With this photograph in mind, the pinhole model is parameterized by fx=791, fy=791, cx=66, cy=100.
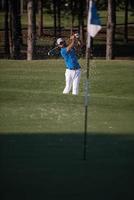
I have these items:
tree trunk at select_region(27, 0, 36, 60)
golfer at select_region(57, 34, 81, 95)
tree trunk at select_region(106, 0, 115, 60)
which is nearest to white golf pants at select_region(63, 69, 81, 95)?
golfer at select_region(57, 34, 81, 95)

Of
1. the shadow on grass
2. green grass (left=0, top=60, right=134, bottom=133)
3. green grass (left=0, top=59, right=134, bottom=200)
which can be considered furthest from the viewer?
green grass (left=0, top=60, right=134, bottom=133)

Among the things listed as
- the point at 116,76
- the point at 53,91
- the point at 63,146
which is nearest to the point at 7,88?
the point at 53,91

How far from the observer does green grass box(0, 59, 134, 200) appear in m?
10.7

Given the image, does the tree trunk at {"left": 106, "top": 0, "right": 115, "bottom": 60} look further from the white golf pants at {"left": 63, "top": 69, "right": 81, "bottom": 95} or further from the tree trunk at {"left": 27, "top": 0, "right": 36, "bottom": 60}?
the white golf pants at {"left": 63, "top": 69, "right": 81, "bottom": 95}

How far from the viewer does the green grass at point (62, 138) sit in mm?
10719

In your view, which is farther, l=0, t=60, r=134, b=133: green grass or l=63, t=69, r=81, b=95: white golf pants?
l=63, t=69, r=81, b=95: white golf pants

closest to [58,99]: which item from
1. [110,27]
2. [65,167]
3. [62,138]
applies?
[62,138]

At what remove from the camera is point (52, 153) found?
1391cm

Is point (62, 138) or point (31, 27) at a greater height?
point (62, 138)

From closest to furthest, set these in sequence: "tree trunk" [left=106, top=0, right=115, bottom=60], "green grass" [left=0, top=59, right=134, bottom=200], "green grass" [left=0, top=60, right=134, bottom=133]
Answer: "green grass" [left=0, top=59, right=134, bottom=200], "green grass" [left=0, top=60, right=134, bottom=133], "tree trunk" [left=106, top=0, right=115, bottom=60]

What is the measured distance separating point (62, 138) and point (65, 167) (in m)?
3.75

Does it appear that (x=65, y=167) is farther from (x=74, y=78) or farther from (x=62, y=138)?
(x=74, y=78)

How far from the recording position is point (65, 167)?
40.5 ft

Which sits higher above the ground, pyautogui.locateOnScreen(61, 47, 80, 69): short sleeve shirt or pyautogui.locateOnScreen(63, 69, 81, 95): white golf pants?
pyautogui.locateOnScreen(61, 47, 80, 69): short sleeve shirt
